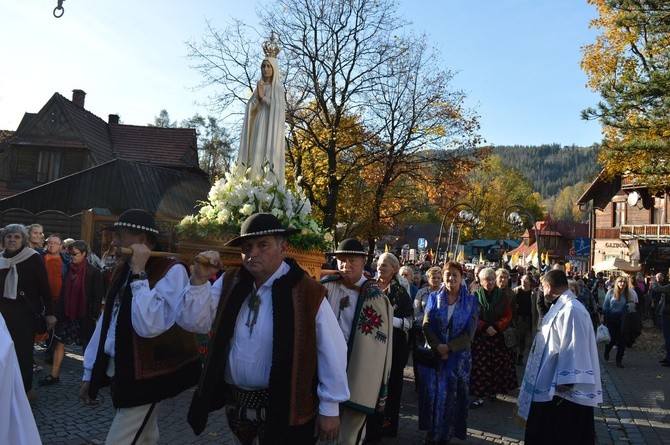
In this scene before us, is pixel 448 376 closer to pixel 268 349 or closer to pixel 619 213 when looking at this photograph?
pixel 268 349

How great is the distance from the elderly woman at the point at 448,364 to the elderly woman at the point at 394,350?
263 millimetres

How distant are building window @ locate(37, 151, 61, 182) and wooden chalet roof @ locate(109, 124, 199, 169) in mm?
4069

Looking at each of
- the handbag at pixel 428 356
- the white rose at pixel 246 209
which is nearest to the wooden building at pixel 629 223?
the handbag at pixel 428 356

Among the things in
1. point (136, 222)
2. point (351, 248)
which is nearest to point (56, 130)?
point (351, 248)

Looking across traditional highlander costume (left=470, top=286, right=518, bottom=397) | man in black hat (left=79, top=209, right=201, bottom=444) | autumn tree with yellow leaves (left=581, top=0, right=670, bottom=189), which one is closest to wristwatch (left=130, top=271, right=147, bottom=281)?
man in black hat (left=79, top=209, right=201, bottom=444)

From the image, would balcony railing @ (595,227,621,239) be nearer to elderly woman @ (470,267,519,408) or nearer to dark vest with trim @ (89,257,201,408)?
elderly woman @ (470,267,519,408)

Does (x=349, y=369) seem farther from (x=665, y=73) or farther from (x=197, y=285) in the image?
(x=665, y=73)

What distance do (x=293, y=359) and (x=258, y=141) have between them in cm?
507

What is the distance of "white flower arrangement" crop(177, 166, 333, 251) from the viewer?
5238 millimetres

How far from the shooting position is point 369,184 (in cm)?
2383

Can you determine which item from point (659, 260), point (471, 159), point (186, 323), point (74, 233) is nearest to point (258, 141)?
point (186, 323)

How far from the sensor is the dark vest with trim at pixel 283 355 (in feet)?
9.48

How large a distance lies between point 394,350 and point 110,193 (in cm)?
1498

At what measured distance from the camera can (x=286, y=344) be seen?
Result: 2898mm
